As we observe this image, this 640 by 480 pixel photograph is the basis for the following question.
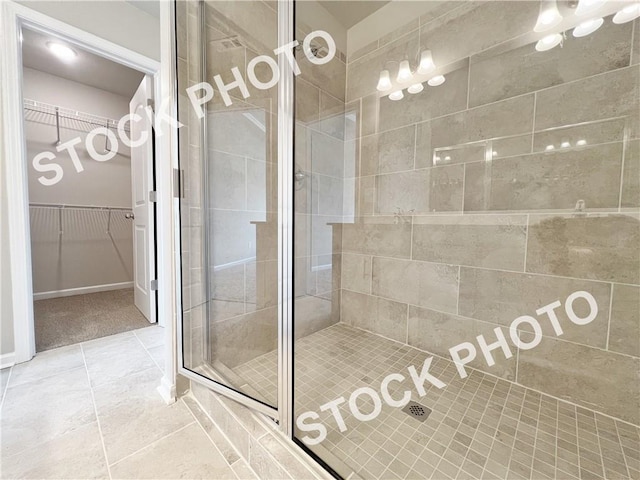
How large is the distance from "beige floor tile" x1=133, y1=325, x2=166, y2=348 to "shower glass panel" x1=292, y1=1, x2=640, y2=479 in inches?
44.1

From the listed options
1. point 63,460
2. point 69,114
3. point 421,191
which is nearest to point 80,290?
point 69,114

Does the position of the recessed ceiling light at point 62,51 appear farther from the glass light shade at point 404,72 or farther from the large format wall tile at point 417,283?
the large format wall tile at point 417,283

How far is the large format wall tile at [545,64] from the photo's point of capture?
1104mm

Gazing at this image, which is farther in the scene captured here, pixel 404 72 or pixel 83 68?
pixel 83 68

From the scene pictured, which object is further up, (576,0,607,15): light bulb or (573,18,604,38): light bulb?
(576,0,607,15): light bulb

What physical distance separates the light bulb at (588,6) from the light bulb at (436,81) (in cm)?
58

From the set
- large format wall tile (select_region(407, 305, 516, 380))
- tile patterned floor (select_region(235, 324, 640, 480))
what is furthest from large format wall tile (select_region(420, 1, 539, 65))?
tile patterned floor (select_region(235, 324, 640, 480))

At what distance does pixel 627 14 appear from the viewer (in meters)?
1.08

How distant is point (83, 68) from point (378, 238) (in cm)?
327

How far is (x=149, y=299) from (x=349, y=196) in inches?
72.9

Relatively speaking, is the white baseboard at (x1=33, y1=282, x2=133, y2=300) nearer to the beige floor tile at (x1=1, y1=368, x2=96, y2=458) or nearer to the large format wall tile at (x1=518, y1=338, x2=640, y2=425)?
the beige floor tile at (x1=1, y1=368, x2=96, y2=458)

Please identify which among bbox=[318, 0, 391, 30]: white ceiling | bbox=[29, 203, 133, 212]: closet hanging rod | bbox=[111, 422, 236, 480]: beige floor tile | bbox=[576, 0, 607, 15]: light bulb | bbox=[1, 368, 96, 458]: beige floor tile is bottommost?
bbox=[111, 422, 236, 480]: beige floor tile

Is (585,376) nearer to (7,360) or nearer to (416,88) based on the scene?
(416,88)

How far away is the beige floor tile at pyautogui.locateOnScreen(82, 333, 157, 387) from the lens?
1490 mm
